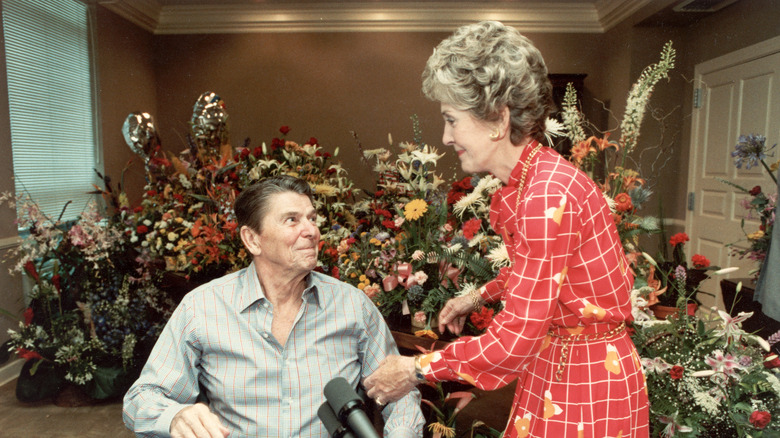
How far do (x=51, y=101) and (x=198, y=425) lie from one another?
4.30 meters

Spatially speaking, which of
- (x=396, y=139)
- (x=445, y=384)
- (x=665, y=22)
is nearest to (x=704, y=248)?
(x=665, y=22)

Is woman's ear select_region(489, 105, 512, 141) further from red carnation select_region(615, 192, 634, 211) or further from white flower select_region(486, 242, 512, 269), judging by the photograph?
red carnation select_region(615, 192, 634, 211)

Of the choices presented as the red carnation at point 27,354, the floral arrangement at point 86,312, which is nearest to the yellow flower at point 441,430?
the floral arrangement at point 86,312

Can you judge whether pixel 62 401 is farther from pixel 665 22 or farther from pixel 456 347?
pixel 665 22

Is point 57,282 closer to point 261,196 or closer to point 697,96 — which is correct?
point 261,196

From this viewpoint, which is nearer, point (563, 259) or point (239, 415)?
point (563, 259)

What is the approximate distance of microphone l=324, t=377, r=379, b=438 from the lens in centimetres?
65

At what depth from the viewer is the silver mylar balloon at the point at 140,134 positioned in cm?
442

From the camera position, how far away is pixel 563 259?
89 cm

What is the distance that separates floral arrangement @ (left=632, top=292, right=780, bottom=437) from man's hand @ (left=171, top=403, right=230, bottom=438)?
1012mm

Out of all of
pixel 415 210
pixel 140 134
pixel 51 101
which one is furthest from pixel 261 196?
pixel 51 101

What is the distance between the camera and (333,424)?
0.69 meters

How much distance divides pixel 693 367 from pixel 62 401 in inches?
127

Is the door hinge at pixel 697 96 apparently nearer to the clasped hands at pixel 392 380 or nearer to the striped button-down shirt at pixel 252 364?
the striped button-down shirt at pixel 252 364
